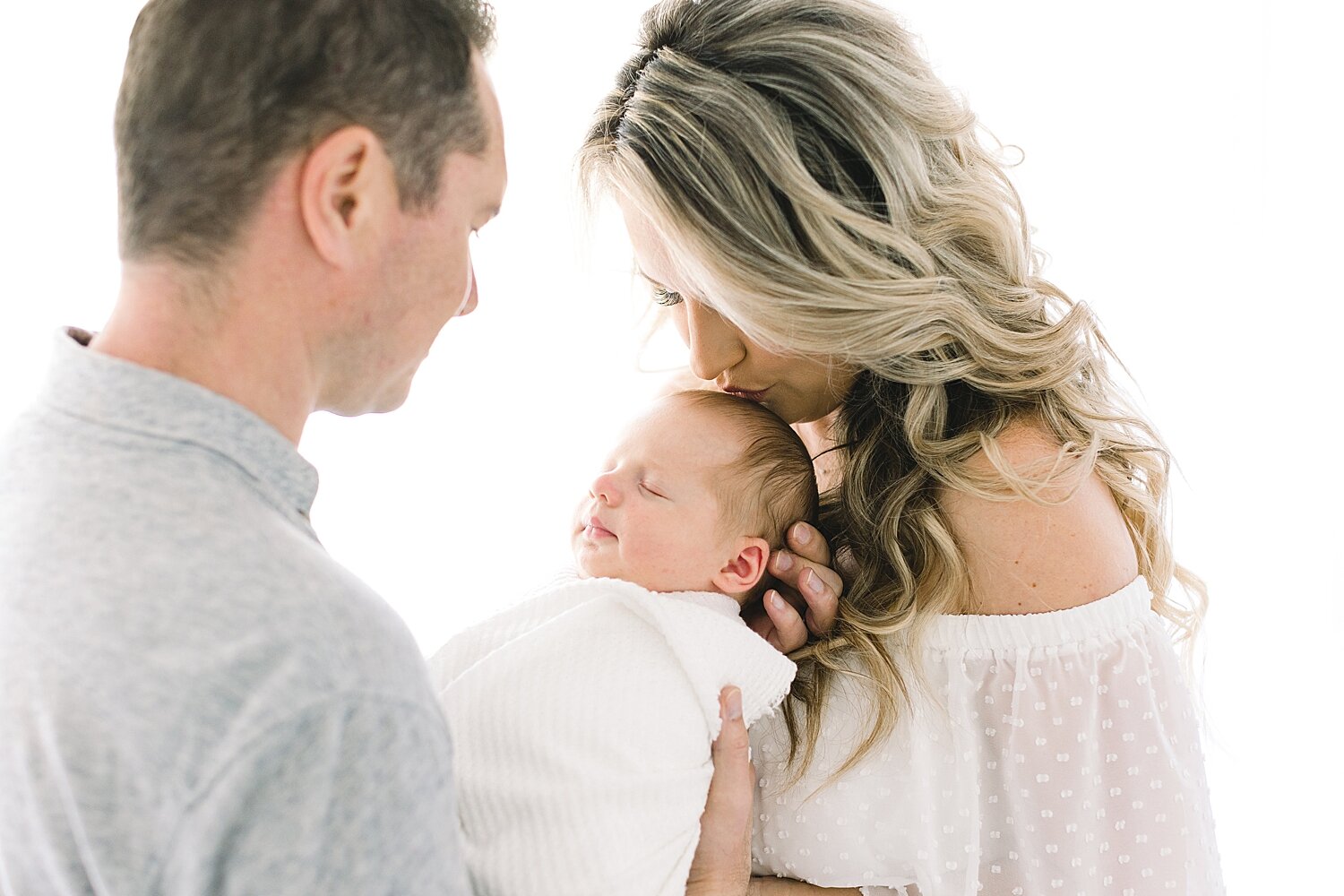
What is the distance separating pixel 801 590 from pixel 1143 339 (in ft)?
5.05

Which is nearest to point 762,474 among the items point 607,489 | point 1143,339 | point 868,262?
point 607,489

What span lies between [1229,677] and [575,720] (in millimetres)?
2043

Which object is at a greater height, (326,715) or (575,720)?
(326,715)

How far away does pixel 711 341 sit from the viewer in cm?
168

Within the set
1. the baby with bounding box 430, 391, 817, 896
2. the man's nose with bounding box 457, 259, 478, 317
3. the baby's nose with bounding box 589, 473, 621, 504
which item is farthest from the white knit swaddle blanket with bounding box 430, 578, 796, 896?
the man's nose with bounding box 457, 259, 478, 317

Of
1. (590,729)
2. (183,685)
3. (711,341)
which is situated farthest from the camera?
(711,341)

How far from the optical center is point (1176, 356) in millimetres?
2758

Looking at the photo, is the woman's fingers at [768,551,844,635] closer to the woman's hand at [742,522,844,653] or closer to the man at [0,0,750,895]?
the woman's hand at [742,522,844,653]

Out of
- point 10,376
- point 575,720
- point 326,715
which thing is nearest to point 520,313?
point 10,376

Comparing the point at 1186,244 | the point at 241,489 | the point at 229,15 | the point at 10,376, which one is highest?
the point at 1186,244

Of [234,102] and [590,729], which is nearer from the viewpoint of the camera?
[234,102]

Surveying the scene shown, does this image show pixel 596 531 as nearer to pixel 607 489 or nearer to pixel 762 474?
pixel 607 489

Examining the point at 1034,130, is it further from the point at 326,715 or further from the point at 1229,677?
the point at 326,715

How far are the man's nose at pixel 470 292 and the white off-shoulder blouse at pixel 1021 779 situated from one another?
738mm
